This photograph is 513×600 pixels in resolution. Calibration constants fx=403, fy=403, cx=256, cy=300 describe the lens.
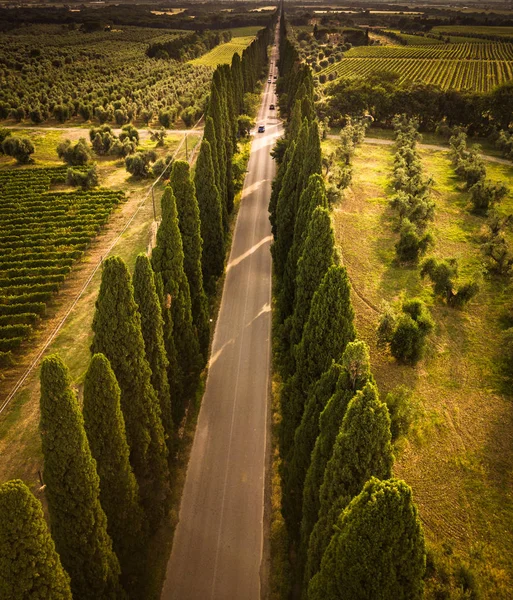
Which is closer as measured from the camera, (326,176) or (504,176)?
(326,176)

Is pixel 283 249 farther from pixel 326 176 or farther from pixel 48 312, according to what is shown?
pixel 326 176

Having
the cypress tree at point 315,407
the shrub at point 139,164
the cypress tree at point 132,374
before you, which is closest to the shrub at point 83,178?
the shrub at point 139,164

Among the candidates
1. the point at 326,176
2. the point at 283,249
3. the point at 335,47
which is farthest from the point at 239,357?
→ the point at 335,47

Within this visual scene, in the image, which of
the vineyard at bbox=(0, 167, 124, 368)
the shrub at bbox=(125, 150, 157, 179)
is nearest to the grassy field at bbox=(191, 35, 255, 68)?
the shrub at bbox=(125, 150, 157, 179)

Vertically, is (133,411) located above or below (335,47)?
below

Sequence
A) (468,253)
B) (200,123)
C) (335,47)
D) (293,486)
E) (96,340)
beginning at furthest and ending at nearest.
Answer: (335,47), (200,123), (468,253), (293,486), (96,340)

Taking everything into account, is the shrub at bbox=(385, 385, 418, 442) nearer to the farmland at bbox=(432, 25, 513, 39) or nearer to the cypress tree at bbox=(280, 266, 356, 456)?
the cypress tree at bbox=(280, 266, 356, 456)

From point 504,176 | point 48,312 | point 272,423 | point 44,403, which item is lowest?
point 272,423

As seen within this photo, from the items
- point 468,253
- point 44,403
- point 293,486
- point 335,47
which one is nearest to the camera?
point 44,403
